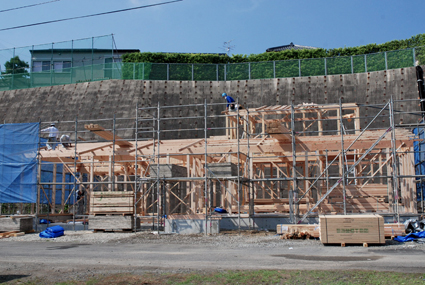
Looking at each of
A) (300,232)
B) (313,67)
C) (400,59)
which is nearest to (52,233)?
(300,232)

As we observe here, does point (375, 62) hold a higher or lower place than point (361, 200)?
higher

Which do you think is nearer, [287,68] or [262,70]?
[287,68]

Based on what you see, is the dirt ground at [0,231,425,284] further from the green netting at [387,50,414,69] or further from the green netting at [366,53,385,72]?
the green netting at [387,50,414,69]

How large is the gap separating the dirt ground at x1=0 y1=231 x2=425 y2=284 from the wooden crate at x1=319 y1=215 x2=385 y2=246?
242 millimetres

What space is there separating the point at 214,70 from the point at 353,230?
2273 centimetres

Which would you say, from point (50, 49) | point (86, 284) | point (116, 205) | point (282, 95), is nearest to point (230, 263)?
point (86, 284)

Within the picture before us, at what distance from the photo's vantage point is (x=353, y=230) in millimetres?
13523

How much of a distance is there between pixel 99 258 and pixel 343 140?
424 inches

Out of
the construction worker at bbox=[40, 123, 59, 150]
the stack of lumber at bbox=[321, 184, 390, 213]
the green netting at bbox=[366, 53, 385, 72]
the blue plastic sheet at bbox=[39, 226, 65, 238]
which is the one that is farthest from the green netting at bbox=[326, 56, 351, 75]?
the blue plastic sheet at bbox=[39, 226, 65, 238]

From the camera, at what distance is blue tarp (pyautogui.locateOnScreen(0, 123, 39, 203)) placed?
67.0 feet

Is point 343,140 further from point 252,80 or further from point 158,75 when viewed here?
point 158,75

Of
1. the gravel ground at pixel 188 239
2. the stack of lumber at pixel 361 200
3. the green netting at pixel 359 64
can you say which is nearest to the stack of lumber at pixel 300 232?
the gravel ground at pixel 188 239

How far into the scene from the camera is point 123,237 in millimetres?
16953

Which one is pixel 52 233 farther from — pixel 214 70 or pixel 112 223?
pixel 214 70
